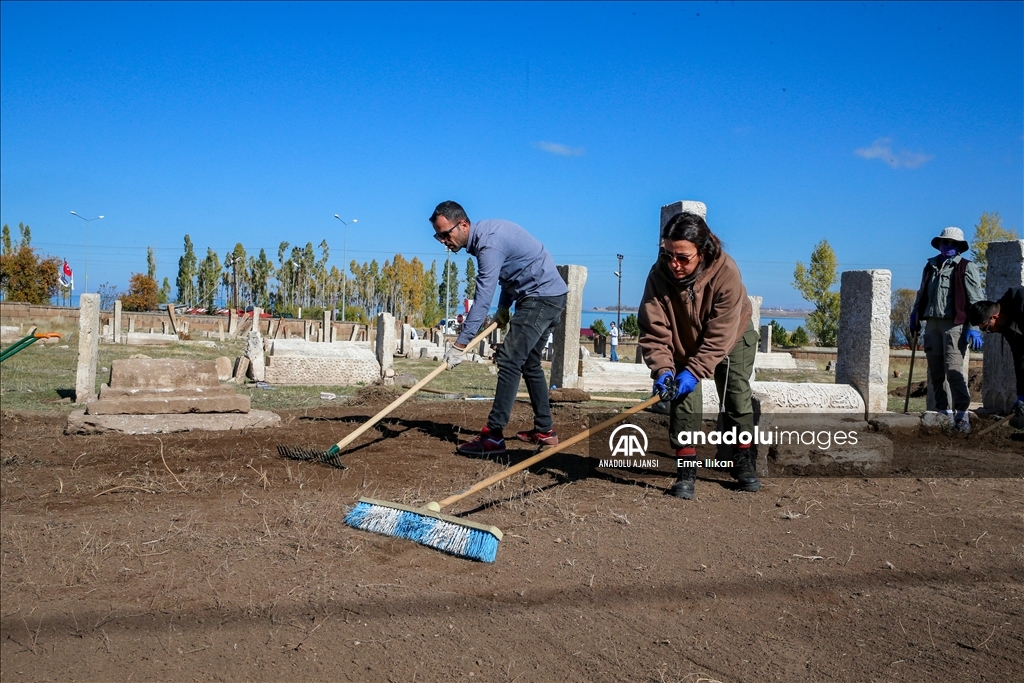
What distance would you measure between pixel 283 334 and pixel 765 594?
109ft

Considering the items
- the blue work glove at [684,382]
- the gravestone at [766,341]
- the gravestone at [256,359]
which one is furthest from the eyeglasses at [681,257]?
the gravestone at [766,341]

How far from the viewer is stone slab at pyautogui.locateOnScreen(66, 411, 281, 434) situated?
20.7ft

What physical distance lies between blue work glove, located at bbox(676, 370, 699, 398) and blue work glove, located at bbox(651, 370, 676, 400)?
28mm

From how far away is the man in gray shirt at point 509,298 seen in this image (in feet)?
17.6

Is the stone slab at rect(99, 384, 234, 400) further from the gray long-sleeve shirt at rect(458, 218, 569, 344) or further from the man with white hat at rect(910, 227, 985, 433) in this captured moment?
the man with white hat at rect(910, 227, 985, 433)

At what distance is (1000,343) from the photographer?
7977 millimetres

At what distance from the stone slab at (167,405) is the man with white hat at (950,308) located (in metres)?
6.02

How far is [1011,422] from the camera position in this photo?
7.09 m

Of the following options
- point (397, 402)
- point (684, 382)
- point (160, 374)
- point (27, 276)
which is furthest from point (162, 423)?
point (27, 276)

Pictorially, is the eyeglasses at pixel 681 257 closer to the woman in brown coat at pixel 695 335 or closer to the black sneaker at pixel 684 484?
the woman in brown coat at pixel 695 335

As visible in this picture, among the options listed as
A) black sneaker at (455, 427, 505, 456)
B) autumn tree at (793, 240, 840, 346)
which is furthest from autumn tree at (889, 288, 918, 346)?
black sneaker at (455, 427, 505, 456)

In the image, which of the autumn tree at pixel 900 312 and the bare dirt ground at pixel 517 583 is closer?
the bare dirt ground at pixel 517 583

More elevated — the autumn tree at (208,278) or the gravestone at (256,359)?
the autumn tree at (208,278)

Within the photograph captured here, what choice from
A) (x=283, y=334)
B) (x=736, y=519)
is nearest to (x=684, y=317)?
(x=736, y=519)
